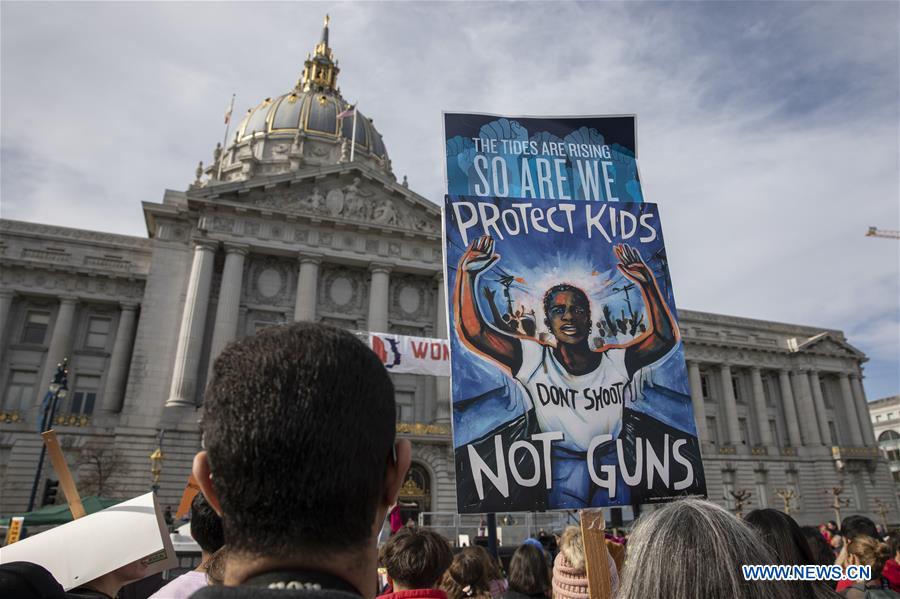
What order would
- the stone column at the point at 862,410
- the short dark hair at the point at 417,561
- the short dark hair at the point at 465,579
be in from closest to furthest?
the short dark hair at the point at 417,561, the short dark hair at the point at 465,579, the stone column at the point at 862,410

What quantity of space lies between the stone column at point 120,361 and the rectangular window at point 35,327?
12.3 feet

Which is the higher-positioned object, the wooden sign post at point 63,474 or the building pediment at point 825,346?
the building pediment at point 825,346

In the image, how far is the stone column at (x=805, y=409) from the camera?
49.3 meters

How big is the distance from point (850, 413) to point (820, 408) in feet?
13.5

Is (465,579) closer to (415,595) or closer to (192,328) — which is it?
(415,595)

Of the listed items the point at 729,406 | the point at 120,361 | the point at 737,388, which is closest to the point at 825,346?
the point at 737,388

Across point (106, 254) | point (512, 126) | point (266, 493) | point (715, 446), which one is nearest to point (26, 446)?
Answer: point (106, 254)

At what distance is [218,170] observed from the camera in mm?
55125

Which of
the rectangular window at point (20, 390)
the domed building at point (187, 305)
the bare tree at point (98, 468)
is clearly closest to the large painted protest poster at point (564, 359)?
the domed building at point (187, 305)

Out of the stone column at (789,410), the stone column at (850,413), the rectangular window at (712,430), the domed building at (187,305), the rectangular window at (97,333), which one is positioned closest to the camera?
the domed building at (187,305)

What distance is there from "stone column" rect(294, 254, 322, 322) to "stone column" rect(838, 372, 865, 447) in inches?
1958

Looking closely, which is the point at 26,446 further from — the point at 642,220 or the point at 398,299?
the point at 642,220

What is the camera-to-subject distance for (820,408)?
5031 centimetres

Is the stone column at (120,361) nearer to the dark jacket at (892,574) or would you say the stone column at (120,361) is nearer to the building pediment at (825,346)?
the dark jacket at (892,574)
